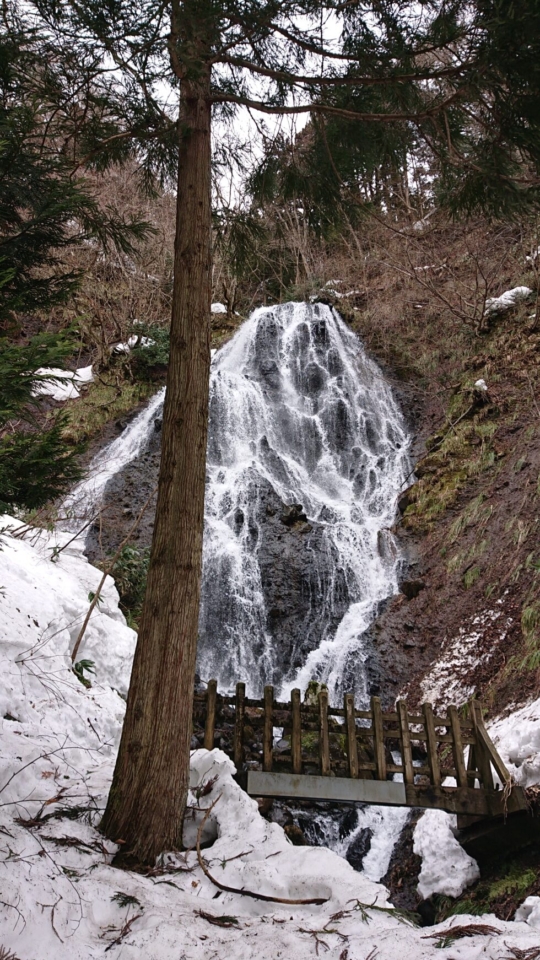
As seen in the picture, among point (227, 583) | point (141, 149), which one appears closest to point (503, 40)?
point (141, 149)

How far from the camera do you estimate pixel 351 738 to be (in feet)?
18.7

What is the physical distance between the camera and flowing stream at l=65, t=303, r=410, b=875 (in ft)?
34.3

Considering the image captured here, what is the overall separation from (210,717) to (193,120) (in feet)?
17.0

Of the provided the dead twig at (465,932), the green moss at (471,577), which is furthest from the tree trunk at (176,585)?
the green moss at (471,577)

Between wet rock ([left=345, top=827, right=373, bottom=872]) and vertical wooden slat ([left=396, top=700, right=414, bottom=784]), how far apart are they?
62.0 inches

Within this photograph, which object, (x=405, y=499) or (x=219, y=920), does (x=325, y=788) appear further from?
(x=405, y=499)

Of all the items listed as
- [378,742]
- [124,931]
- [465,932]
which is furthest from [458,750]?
[124,931]

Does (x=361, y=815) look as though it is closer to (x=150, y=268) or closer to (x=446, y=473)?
(x=446, y=473)

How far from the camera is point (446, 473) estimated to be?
13.2 metres

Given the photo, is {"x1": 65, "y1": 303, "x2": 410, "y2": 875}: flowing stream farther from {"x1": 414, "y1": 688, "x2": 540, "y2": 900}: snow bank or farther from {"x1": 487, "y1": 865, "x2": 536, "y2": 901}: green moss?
{"x1": 487, "y1": 865, "x2": 536, "y2": 901}: green moss

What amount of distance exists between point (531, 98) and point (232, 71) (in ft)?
9.01

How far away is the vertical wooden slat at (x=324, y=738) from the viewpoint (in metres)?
5.56

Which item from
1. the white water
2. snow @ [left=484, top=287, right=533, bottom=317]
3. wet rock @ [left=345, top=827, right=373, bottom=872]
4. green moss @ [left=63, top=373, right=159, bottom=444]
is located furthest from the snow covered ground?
snow @ [left=484, top=287, right=533, bottom=317]

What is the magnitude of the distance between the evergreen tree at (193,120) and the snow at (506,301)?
952cm
